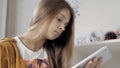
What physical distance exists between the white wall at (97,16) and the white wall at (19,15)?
0.40 meters

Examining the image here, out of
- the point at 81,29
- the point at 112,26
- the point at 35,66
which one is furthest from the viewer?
the point at 81,29

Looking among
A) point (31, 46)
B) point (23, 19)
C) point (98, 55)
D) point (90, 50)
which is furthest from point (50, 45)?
point (23, 19)

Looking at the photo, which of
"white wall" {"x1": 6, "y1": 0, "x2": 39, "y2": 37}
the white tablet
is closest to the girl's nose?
the white tablet

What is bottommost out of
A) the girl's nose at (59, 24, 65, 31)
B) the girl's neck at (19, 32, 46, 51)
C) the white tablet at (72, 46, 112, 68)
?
the white tablet at (72, 46, 112, 68)

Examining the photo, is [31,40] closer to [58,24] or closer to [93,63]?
[58,24]

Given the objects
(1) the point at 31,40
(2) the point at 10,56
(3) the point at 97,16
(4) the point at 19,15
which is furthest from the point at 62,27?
(4) the point at 19,15

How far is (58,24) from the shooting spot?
1164 mm

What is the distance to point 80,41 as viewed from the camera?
1659mm

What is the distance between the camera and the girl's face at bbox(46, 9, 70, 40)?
3.76 feet

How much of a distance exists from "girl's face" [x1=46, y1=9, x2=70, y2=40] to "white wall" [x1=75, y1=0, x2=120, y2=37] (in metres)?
0.50

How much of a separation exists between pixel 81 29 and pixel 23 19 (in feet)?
1.55

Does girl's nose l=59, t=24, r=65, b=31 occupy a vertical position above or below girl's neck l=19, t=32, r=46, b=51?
above

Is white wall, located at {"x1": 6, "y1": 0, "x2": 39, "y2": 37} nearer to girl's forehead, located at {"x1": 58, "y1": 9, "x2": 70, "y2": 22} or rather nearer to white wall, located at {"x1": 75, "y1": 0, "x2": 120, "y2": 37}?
white wall, located at {"x1": 75, "y1": 0, "x2": 120, "y2": 37}

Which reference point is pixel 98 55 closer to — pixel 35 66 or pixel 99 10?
pixel 35 66
